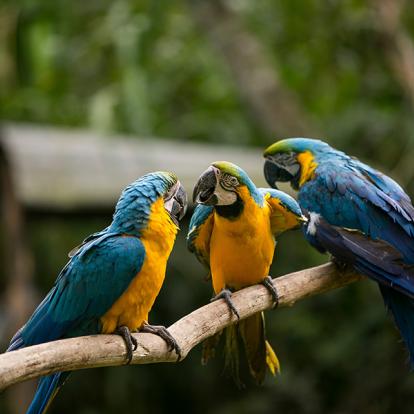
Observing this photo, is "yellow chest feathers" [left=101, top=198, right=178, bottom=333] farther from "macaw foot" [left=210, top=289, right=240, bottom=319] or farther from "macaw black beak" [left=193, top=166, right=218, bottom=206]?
"macaw foot" [left=210, top=289, right=240, bottom=319]

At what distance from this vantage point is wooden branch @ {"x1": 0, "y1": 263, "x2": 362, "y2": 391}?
128cm

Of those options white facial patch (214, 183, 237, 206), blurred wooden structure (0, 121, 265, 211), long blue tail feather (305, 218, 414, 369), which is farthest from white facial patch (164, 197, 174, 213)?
blurred wooden structure (0, 121, 265, 211)

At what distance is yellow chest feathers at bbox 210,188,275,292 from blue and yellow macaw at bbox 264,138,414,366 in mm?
246

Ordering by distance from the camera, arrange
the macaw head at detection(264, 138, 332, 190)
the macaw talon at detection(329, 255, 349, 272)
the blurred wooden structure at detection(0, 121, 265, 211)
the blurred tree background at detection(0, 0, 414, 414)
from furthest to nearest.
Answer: the blurred tree background at detection(0, 0, 414, 414)
the blurred wooden structure at detection(0, 121, 265, 211)
the macaw head at detection(264, 138, 332, 190)
the macaw talon at detection(329, 255, 349, 272)

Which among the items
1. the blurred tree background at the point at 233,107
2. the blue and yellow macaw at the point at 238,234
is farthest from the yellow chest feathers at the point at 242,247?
the blurred tree background at the point at 233,107

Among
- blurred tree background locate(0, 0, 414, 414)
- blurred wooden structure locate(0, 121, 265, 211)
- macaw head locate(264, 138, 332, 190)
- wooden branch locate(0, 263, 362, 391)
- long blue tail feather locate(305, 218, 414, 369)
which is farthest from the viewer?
blurred tree background locate(0, 0, 414, 414)

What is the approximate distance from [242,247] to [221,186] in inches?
7.1

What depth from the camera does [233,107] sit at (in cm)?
513

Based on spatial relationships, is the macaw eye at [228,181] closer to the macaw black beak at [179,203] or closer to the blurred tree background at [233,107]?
the macaw black beak at [179,203]

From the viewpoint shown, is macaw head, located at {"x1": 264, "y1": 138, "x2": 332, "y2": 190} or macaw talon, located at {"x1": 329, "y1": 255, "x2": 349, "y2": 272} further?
macaw head, located at {"x1": 264, "y1": 138, "x2": 332, "y2": 190}

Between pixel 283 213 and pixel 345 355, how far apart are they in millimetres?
2169

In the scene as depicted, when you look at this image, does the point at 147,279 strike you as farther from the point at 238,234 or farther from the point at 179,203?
the point at 238,234

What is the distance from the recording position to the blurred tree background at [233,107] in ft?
12.6

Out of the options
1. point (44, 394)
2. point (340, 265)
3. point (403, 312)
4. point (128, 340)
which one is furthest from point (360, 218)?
point (44, 394)
